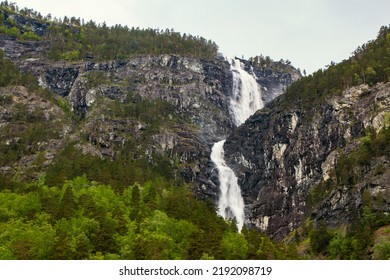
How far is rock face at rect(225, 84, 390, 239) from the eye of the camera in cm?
11875

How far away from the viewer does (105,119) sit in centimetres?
15988

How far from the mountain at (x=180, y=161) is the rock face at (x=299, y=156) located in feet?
1.21

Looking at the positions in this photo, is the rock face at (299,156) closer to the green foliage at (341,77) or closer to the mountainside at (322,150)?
the mountainside at (322,150)

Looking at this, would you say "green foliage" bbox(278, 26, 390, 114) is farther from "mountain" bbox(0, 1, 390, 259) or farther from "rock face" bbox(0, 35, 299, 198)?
"rock face" bbox(0, 35, 299, 198)

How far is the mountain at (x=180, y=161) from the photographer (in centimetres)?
6725

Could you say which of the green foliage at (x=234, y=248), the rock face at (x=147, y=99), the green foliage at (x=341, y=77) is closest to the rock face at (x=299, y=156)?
the green foliage at (x=341, y=77)

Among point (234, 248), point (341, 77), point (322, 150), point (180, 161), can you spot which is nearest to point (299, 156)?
point (322, 150)

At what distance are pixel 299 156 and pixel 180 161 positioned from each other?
3572cm

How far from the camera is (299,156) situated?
5192 inches

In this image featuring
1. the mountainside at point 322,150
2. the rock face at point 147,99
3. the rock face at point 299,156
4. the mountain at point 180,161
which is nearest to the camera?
the mountain at point 180,161

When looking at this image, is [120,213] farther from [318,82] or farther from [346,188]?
[318,82]
